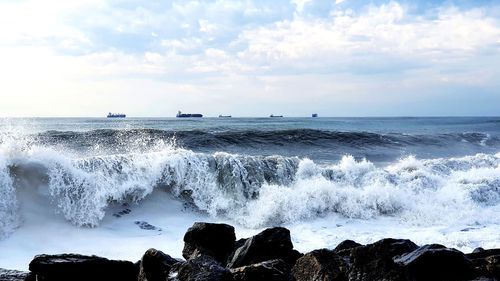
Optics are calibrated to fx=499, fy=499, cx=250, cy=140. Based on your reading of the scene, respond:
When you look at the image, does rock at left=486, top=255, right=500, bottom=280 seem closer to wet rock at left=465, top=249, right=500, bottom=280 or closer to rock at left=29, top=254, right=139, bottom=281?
wet rock at left=465, top=249, right=500, bottom=280

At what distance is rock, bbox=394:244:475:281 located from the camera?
4547mm

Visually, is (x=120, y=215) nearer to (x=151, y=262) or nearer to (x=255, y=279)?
(x=151, y=262)

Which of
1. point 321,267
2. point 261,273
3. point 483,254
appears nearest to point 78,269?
point 261,273

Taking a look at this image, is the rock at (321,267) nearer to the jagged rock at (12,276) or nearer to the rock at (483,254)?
the rock at (483,254)

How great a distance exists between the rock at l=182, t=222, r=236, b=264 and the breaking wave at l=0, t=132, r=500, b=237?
432 centimetres

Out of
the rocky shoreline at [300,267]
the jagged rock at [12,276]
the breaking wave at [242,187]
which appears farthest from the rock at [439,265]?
the breaking wave at [242,187]

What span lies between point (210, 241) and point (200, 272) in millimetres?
1430

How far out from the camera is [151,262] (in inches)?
184

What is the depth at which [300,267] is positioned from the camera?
4.63m

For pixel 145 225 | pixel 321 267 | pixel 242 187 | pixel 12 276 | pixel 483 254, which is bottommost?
pixel 145 225

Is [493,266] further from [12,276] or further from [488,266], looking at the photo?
[12,276]

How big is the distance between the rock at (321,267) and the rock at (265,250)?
42 cm

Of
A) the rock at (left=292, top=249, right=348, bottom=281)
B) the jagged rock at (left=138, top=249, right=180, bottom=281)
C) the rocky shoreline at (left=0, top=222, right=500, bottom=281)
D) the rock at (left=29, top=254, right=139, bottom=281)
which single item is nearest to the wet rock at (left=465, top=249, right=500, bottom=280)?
the rocky shoreline at (left=0, top=222, right=500, bottom=281)

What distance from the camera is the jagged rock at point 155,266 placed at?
4590 millimetres
